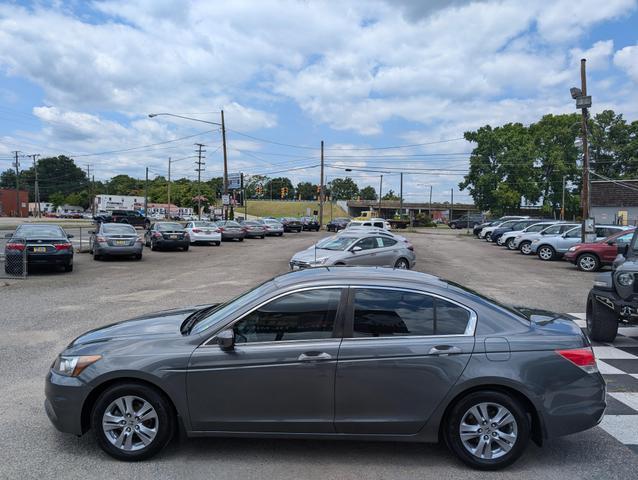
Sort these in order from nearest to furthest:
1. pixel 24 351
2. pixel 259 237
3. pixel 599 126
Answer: pixel 24 351 < pixel 259 237 < pixel 599 126

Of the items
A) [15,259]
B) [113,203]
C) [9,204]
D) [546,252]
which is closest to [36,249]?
[15,259]

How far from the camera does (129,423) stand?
13.1ft

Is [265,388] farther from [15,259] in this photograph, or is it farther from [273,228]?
[273,228]

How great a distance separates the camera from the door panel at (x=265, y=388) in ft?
12.7

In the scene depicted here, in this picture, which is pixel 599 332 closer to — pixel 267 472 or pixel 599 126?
pixel 267 472

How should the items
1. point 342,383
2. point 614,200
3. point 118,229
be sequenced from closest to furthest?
1. point 342,383
2. point 118,229
3. point 614,200

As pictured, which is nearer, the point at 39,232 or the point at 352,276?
the point at 352,276

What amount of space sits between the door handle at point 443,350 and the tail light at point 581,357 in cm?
81

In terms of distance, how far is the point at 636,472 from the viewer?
388 cm

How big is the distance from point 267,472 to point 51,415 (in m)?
1.77

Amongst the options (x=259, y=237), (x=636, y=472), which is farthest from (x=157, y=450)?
(x=259, y=237)

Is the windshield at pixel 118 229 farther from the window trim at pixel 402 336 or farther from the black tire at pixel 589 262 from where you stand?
the window trim at pixel 402 336

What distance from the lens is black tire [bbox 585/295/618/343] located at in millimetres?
7762

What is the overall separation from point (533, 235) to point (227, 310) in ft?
85.0
